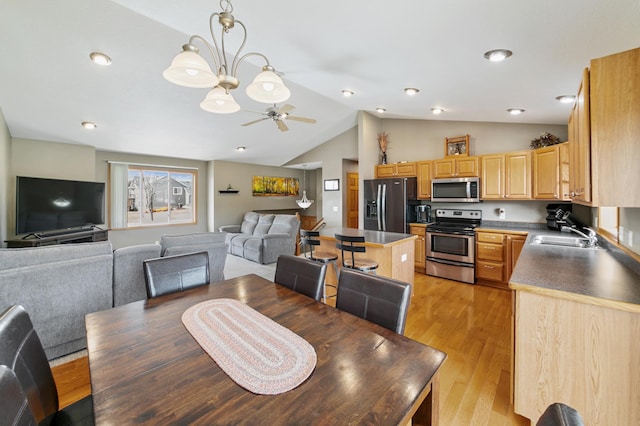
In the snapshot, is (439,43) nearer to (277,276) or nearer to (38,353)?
(277,276)

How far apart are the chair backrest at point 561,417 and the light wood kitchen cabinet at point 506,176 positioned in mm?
4134

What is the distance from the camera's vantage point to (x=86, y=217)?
472 centimetres

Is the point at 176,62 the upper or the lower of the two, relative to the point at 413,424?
upper

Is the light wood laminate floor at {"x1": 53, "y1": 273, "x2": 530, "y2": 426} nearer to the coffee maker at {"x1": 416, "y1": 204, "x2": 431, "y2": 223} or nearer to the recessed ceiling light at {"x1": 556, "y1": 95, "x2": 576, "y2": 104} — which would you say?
the coffee maker at {"x1": 416, "y1": 204, "x2": 431, "y2": 223}

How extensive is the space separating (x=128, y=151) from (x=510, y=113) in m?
6.70

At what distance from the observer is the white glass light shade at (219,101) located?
6.82ft

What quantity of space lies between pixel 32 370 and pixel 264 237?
4.39 metres

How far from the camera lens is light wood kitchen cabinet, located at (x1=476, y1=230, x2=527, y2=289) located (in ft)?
12.3

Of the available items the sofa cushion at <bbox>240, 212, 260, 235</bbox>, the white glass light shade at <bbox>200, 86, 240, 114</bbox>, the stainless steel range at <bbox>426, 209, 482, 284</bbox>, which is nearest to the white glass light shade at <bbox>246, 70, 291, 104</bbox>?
the white glass light shade at <bbox>200, 86, 240, 114</bbox>

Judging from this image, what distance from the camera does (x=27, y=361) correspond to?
1.01m

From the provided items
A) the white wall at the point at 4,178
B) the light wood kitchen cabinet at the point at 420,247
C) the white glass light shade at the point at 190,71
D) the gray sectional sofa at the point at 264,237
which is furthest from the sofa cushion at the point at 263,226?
the white glass light shade at the point at 190,71

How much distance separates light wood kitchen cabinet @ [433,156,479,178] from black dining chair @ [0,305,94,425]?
4.83m

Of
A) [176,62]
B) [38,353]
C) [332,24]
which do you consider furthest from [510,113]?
[38,353]

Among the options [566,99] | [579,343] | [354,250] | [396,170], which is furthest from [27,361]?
[396,170]
